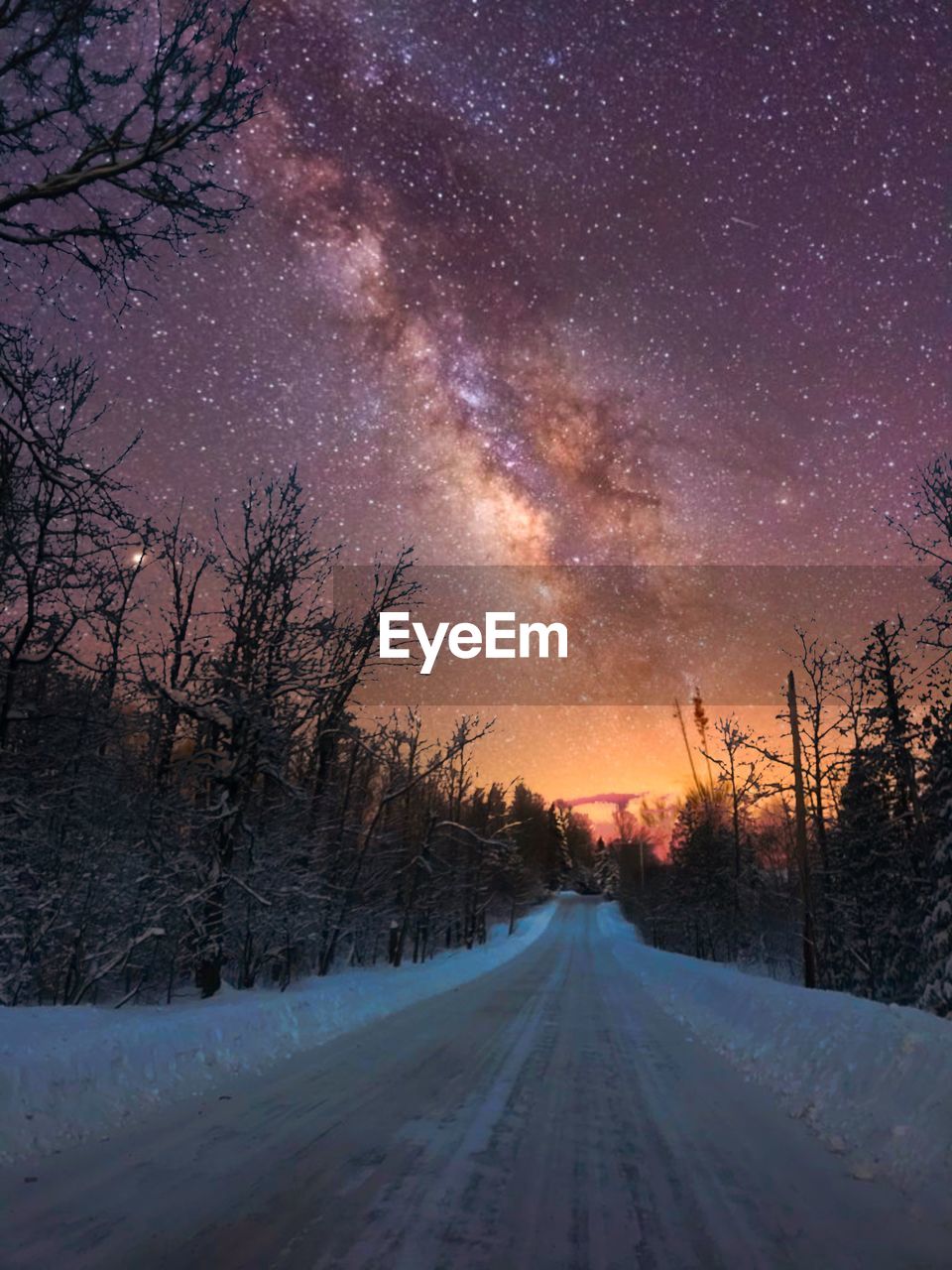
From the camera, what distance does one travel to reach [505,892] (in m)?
65.2

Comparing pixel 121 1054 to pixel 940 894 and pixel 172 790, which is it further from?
pixel 940 894

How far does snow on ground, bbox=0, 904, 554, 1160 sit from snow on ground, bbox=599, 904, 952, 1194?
19.6 ft

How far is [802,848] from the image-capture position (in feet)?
66.9

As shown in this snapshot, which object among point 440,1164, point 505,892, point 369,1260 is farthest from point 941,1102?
point 505,892

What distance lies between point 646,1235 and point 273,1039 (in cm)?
667

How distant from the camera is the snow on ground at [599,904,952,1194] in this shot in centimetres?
503

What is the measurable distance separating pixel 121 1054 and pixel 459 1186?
373 centimetres

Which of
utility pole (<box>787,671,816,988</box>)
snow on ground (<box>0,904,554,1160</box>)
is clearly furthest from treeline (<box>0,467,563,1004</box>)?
utility pole (<box>787,671,816,988</box>)

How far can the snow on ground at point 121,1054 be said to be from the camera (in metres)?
5.11

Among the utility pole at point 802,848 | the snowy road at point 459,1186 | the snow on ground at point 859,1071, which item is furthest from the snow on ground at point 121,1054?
the utility pole at point 802,848

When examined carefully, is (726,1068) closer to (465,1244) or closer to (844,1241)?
(844,1241)

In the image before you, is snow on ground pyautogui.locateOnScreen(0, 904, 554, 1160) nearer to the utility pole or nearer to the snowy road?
the snowy road

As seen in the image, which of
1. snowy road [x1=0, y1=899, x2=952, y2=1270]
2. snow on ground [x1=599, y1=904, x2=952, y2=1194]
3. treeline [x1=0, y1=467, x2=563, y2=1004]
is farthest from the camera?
treeline [x1=0, y1=467, x2=563, y2=1004]

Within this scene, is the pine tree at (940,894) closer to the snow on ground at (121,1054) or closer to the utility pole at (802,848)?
the utility pole at (802,848)
